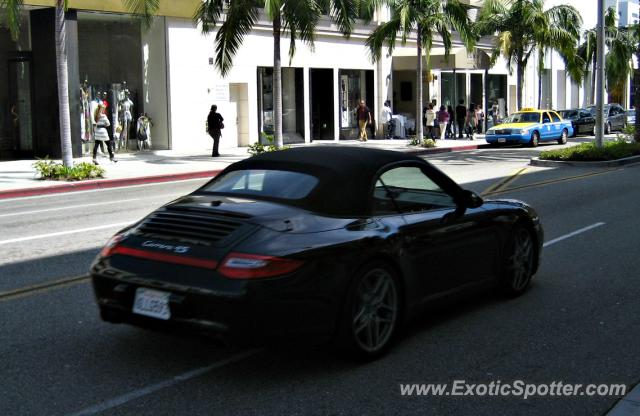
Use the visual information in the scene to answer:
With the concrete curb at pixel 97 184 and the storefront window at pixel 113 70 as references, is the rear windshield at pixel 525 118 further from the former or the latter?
the concrete curb at pixel 97 184

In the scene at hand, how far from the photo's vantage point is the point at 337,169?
5836mm

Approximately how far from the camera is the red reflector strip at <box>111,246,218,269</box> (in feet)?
16.3

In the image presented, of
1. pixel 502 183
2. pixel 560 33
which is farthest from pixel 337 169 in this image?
pixel 560 33

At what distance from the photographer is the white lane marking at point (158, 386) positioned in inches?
182

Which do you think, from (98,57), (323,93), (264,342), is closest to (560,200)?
(264,342)

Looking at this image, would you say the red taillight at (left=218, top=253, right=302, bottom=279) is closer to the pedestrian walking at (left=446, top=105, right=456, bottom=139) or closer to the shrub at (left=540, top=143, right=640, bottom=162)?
the shrub at (left=540, top=143, right=640, bottom=162)

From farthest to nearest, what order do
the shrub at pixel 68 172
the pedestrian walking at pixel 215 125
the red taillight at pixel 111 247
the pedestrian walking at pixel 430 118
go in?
1. the pedestrian walking at pixel 430 118
2. the pedestrian walking at pixel 215 125
3. the shrub at pixel 68 172
4. the red taillight at pixel 111 247

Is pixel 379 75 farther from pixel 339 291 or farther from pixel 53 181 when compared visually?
pixel 339 291

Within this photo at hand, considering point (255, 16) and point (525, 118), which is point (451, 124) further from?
point (255, 16)

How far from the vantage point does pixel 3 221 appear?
12.9m

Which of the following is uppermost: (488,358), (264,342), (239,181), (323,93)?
(323,93)

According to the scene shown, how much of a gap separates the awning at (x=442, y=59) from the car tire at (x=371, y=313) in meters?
32.9

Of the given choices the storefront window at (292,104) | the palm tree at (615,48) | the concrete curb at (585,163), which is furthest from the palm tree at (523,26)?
the concrete curb at (585,163)

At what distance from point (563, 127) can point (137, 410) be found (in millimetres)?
32509
